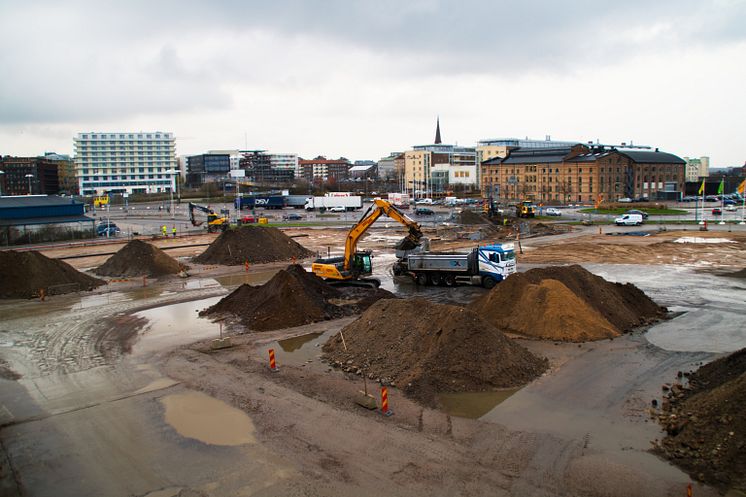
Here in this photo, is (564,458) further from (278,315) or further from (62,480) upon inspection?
(278,315)

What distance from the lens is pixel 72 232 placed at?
6575 centimetres

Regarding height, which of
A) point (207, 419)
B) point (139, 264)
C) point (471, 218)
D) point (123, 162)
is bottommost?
point (207, 419)

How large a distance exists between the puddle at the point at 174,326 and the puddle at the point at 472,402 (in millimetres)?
12103

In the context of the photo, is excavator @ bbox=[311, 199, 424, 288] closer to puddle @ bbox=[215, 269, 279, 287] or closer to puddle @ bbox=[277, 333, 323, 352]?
puddle @ bbox=[215, 269, 279, 287]

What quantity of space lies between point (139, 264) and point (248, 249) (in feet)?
29.9

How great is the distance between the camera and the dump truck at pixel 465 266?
106ft

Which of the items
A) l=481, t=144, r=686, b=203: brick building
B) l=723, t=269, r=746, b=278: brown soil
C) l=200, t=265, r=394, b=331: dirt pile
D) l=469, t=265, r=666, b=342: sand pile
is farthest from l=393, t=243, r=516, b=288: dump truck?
l=481, t=144, r=686, b=203: brick building

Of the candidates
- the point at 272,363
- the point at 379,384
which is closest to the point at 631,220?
the point at 379,384

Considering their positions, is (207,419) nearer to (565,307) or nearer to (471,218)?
(565,307)

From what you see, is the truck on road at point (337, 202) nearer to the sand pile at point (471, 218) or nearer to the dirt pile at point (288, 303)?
the sand pile at point (471, 218)

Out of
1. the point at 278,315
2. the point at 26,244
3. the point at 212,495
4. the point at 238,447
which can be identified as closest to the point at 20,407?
the point at 238,447

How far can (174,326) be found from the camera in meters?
26.7

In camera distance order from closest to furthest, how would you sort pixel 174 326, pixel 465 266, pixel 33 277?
pixel 174 326 → pixel 465 266 → pixel 33 277

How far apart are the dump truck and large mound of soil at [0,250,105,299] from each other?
21236 millimetres
